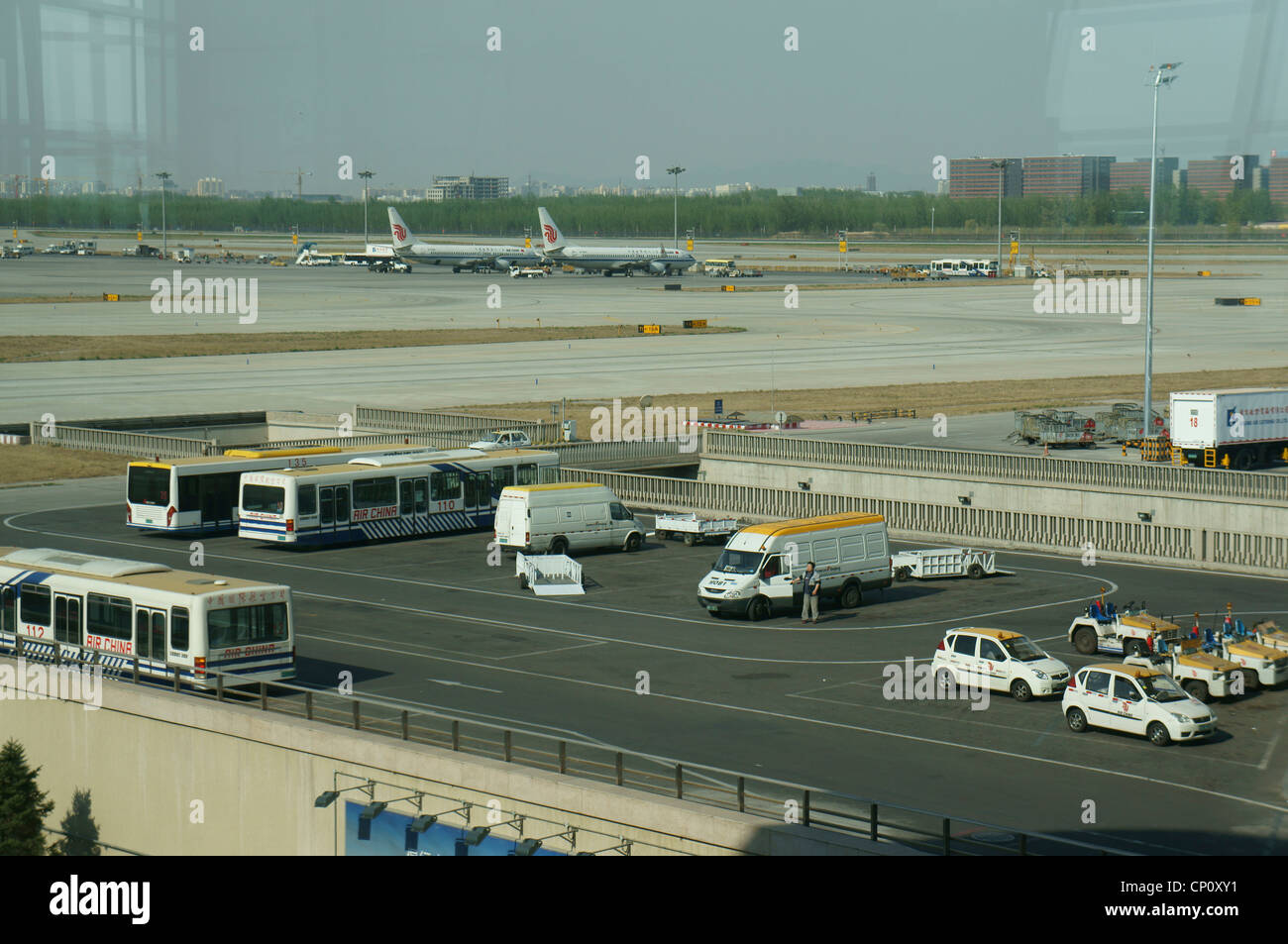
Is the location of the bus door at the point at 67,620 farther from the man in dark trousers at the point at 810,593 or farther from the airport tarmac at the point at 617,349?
the airport tarmac at the point at 617,349

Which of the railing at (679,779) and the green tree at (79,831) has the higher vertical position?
the railing at (679,779)

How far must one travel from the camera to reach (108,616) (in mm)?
32094

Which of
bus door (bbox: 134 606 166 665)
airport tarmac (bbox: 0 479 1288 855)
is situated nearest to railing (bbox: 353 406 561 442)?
airport tarmac (bbox: 0 479 1288 855)

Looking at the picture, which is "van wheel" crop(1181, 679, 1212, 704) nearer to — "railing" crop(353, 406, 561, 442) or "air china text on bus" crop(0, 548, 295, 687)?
"air china text on bus" crop(0, 548, 295, 687)

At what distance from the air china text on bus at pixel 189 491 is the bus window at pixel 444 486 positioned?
3.98 metres

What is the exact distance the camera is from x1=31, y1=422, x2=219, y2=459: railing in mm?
69050

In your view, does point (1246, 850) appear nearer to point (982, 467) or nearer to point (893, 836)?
point (893, 836)

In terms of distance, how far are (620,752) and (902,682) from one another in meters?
12.3

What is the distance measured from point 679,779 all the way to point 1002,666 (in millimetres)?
12741

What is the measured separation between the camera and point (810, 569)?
40.9 m

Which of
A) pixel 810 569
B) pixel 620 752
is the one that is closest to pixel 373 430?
pixel 810 569

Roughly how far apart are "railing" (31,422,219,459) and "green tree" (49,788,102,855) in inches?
1508

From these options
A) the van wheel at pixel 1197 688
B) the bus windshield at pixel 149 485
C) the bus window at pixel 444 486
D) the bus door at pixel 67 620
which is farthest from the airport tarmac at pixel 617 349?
the van wheel at pixel 1197 688

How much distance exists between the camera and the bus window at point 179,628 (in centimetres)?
3053
